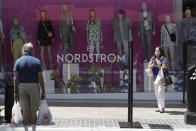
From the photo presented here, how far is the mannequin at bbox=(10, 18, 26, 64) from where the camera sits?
46.9ft

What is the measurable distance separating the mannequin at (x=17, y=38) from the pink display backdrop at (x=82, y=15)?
0.44 ft

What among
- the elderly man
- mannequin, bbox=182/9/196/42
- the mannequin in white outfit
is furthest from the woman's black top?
the elderly man

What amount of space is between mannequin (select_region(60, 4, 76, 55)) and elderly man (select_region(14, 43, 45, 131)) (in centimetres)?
583

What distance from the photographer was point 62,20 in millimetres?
14312

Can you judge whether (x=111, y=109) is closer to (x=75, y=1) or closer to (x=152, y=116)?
(x=152, y=116)

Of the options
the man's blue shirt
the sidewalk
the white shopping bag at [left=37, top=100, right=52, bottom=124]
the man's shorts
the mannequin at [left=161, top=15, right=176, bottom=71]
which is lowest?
the sidewalk

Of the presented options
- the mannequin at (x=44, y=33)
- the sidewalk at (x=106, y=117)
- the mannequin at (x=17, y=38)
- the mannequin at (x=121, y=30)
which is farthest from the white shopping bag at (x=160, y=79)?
the mannequin at (x=17, y=38)

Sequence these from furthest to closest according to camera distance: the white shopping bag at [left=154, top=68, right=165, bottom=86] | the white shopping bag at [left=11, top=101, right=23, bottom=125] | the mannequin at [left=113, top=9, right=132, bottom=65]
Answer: the mannequin at [left=113, top=9, right=132, bottom=65], the white shopping bag at [left=154, top=68, right=165, bottom=86], the white shopping bag at [left=11, top=101, right=23, bottom=125]

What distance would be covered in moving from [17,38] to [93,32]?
8.26 ft

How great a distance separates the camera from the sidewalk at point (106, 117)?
30.2 feet

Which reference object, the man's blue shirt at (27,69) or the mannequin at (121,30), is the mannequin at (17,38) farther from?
the man's blue shirt at (27,69)

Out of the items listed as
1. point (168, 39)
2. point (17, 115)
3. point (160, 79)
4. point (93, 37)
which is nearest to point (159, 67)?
point (160, 79)

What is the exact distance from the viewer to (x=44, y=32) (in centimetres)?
1427

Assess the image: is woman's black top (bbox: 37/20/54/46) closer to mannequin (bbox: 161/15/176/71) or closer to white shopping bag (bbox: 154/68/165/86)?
mannequin (bbox: 161/15/176/71)
